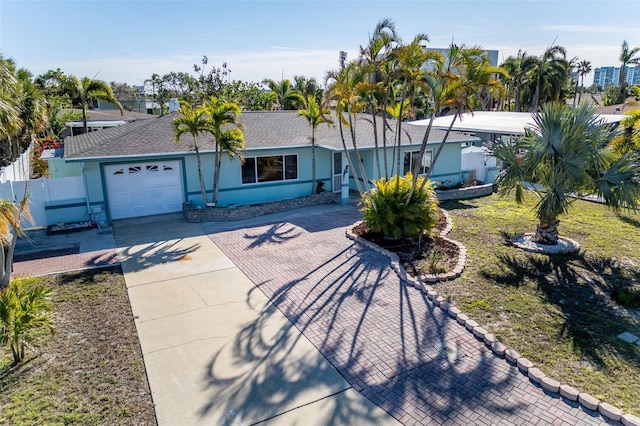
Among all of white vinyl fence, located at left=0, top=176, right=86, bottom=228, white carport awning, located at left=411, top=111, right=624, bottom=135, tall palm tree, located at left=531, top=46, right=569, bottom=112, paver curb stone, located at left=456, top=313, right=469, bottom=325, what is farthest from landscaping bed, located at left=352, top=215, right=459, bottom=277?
tall palm tree, located at left=531, top=46, right=569, bottom=112

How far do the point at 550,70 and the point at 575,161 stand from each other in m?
31.1

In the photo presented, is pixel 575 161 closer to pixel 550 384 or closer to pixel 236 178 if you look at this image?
pixel 550 384

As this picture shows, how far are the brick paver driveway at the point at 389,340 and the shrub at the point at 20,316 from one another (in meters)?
3.10

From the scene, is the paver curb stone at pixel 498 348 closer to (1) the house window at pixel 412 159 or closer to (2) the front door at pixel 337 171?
(2) the front door at pixel 337 171

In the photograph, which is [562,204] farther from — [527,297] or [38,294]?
[38,294]

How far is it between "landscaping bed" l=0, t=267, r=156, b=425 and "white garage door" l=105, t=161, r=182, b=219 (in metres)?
6.47

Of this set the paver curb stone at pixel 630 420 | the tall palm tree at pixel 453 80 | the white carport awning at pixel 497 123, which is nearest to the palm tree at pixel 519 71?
the white carport awning at pixel 497 123

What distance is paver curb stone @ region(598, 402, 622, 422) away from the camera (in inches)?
213

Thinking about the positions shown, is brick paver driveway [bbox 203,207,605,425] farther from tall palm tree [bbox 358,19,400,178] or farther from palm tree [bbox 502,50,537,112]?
palm tree [bbox 502,50,537,112]

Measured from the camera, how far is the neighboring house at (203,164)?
14.4 meters

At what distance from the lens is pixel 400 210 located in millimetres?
12008

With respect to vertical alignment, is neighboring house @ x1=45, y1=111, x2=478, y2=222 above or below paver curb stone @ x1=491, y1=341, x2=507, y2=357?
above

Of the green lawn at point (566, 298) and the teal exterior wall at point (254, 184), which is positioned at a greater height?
the teal exterior wall at point (254, 184)

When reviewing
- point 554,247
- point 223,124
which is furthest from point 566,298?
point 223,124
